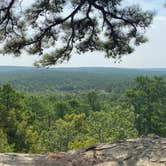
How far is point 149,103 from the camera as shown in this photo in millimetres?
69500

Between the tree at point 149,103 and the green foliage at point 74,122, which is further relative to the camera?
the tree at point 149,103

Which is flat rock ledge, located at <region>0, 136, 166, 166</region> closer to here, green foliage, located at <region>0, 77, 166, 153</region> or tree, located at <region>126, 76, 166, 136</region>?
green foliage, located at <region>0, 77, 166, 153</region>

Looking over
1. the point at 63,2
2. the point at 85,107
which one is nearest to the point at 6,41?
the point at 63,2

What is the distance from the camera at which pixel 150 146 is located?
34.0ft

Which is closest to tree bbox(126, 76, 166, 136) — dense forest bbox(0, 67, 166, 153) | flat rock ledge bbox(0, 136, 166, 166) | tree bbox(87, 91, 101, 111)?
dense forest bbox(0, 67, 166, 153)

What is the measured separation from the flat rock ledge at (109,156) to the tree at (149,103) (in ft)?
177

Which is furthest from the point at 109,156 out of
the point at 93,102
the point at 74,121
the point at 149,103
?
the point at 93,102

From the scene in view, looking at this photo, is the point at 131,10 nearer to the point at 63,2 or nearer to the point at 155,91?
the point at 63,2

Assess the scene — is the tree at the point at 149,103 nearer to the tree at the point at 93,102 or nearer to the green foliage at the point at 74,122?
the green foliage at the point at 74,122

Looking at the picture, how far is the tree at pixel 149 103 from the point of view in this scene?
6526 cm

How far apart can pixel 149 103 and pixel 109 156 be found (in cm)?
6019

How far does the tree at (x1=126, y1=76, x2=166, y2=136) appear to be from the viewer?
214ft

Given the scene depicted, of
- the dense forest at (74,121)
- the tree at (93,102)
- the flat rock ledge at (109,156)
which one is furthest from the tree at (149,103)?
the flat rock ledge at (109,156)

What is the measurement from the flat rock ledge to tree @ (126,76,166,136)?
54002 mm
